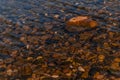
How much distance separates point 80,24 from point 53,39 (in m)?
1.58

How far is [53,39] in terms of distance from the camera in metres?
10.6

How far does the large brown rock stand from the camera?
11.1 meters

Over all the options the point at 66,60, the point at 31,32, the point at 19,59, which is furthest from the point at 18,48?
the point at 66,60

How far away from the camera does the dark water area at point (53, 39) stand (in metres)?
8.62

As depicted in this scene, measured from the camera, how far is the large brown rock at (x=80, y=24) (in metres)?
11.1

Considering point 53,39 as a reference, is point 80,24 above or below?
above

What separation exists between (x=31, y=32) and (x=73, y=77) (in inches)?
155

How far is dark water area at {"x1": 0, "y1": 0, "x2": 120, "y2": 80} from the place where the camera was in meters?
8.62

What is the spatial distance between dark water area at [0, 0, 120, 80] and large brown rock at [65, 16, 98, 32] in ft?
0.88

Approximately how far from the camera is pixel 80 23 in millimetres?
11242

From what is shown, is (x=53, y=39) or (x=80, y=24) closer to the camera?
(x=53, y=39)

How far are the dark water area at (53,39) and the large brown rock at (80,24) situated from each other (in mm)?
268

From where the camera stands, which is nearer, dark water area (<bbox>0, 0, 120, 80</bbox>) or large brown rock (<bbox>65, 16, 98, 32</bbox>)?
dark water area (<bbox>0, 0, 120, 80</bbox>)

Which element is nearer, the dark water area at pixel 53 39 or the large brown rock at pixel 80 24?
the dark water area at pixel 53 39
